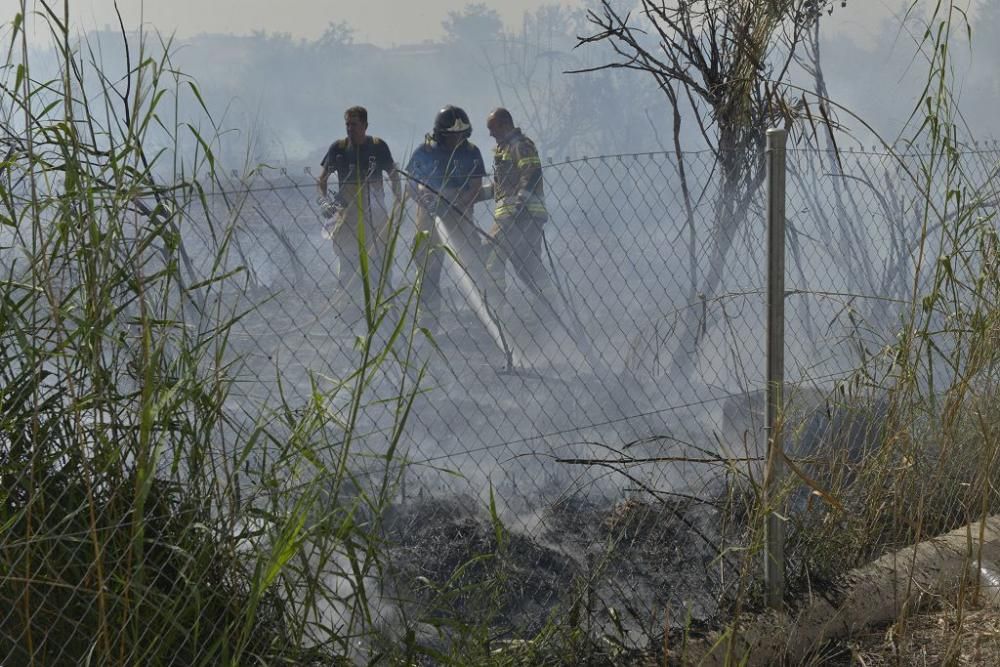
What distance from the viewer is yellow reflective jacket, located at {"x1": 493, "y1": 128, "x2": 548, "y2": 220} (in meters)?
4.73

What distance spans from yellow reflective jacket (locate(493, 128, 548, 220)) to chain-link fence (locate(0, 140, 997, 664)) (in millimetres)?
200

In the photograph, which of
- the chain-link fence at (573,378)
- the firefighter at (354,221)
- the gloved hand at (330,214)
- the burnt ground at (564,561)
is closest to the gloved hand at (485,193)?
the chain-link fence at (573,378)

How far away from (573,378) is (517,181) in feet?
5.24

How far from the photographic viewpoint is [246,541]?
1859 mm

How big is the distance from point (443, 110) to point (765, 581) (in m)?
4.30

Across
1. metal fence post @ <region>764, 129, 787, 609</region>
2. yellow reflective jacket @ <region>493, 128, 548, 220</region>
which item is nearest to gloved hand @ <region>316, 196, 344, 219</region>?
yellow reflective jacket @ <region>493, 128, 548, 220</region>

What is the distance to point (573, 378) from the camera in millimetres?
6500

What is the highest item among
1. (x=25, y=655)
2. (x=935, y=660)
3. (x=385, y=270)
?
(x=385, y=270)

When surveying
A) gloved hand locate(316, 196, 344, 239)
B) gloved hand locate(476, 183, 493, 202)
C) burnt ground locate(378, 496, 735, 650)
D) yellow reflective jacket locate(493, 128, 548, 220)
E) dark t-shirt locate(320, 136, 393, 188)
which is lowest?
burnt ground locate(378, 496, 735, 650)

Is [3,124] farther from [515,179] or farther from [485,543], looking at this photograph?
[515,179]

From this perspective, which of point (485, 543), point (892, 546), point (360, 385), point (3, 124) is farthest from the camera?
point (485, 543)

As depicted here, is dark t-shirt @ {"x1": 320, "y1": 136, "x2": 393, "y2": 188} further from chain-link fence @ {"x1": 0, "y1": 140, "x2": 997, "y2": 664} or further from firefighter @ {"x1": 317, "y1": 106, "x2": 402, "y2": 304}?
firefighter @ {"x1": 317, "y1": 106, "x2": 402, "y2": 304}

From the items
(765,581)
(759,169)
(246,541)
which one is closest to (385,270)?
(246,541)

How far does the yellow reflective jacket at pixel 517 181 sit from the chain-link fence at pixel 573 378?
20 cm
